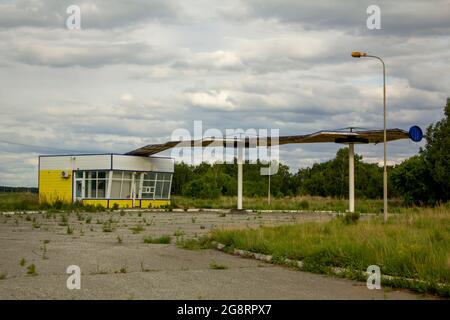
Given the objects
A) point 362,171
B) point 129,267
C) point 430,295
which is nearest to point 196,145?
point 129,267

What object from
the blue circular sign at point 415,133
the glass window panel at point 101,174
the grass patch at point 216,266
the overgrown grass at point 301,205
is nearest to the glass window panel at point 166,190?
the overgrown grass at point 301,205

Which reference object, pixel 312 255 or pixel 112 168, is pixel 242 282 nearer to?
pixel 312 255

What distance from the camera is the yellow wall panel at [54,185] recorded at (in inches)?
2271

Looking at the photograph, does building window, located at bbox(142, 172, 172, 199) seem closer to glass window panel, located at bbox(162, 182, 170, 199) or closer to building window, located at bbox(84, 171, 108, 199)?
glass window panel, located at bbox(162, 182, 170, 199)

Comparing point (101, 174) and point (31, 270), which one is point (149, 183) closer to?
point (101, 174)

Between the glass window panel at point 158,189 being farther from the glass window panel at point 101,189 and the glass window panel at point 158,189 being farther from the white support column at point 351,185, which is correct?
the white support column at point 351,185

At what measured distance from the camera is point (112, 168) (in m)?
55.2

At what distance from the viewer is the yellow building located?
2189 inches

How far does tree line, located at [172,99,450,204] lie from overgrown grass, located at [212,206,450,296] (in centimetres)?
3421

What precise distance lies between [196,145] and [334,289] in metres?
42.8

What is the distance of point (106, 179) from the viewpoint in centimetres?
5556

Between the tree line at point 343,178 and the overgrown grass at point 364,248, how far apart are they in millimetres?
34208
